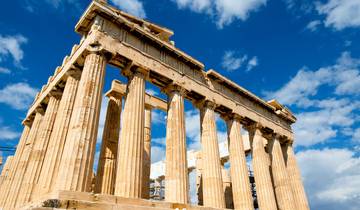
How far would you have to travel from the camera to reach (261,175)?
894 inches

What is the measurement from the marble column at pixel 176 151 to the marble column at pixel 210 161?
2.41m

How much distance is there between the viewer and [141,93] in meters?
16.5

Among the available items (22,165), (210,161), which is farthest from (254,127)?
(22,165)

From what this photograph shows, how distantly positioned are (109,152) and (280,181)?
1540 cm

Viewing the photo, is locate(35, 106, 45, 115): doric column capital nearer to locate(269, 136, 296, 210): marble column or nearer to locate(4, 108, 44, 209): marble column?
locate(4, 108, 44, 209): marble column

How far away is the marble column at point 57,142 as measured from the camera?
552 inches

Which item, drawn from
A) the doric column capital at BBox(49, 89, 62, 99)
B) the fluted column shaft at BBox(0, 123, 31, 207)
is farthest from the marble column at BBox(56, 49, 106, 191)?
the fluted column shaft at BBox(0, 123, 31, 207)

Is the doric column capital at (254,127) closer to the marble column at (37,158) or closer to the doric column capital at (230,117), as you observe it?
the doric column capital at (230,117)

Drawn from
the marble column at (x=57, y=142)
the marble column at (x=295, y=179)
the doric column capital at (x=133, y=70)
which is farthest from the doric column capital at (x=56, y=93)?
the marble column at (x=295, y=179)

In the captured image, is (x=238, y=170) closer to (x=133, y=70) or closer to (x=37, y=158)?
(x=133, y=70)

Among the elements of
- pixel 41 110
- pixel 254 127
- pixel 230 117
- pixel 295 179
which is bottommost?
pixel 295 179

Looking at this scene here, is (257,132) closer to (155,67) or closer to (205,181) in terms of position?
(205,181)

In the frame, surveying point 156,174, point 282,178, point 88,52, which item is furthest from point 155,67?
point 156,174

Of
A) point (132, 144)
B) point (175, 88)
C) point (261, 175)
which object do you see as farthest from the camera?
point (261, 175)
